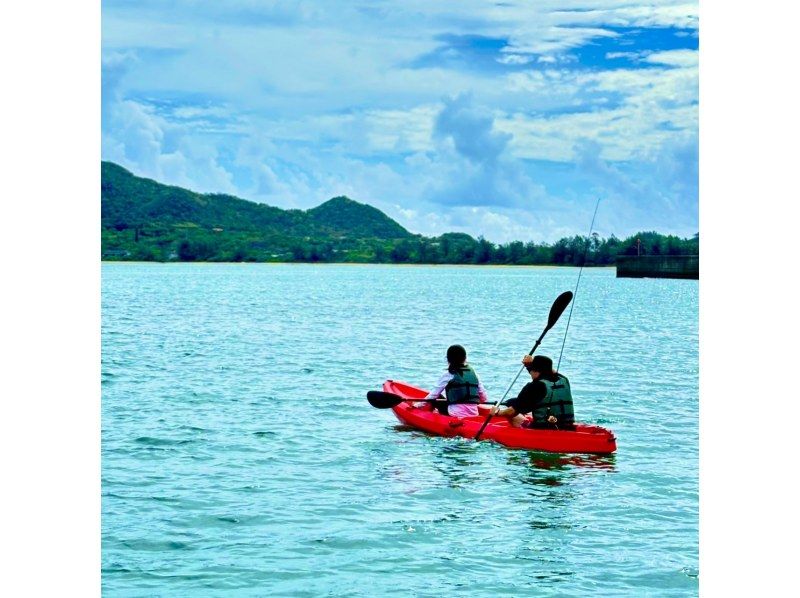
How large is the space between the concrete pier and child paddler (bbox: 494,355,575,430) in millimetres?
71187

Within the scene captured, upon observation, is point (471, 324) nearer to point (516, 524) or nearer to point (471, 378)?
point (471, 378)

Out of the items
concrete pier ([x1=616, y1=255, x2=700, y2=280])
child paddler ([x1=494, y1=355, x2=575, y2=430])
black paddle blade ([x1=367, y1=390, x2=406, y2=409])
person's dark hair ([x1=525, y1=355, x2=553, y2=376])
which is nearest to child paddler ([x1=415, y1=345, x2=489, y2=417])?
black paddle blade ([x1=367, y1=390, x2=406, y2=409])

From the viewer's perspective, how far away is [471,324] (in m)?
47.1

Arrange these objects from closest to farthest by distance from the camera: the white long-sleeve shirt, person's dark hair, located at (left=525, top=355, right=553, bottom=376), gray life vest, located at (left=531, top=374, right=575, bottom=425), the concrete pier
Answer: person's dark hair, located at (left=525, top=355, right=553, bottom=376) < gray life vest, located at (left=531, top=374, right=575, bottom=425) < the white long-sleeve shirt < the concrete pier

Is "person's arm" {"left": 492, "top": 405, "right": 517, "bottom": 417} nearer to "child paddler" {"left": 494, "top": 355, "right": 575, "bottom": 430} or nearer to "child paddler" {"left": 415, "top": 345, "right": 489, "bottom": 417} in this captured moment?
"child paddler" {"left": 494, "top": 355, "right": 575, "bottom": 430}

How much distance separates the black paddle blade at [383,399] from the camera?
15.9m

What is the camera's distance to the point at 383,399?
628 inches

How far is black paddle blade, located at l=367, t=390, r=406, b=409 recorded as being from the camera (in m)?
15.9

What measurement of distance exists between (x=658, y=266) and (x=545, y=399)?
79391mm

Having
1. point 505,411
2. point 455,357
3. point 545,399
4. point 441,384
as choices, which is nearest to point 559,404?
point 545,399
